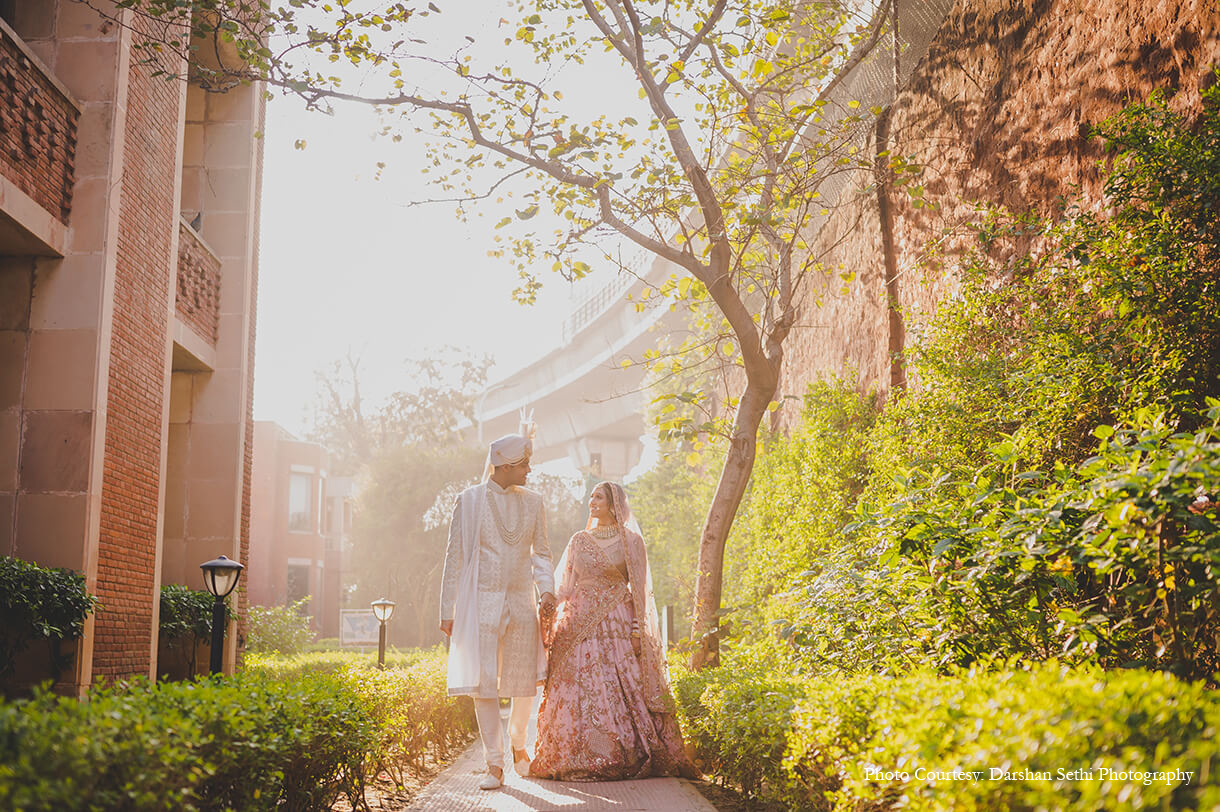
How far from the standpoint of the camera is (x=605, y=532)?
297 inches

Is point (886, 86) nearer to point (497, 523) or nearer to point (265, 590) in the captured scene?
point (497, 523)

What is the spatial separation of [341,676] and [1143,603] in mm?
4270

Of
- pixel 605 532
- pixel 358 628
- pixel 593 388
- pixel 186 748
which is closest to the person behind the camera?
pixel 186 748

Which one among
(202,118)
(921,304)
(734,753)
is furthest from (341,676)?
(202,118)

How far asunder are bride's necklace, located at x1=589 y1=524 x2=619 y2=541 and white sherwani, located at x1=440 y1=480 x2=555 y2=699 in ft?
2.36

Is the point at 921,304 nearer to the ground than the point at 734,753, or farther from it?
farther from it

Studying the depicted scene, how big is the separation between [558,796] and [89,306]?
210 inches

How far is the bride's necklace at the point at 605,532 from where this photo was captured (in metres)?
7.51

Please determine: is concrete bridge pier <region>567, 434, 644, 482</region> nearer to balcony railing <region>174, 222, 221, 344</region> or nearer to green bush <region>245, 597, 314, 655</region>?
green bush <region>245, 597, 314, 655</region>

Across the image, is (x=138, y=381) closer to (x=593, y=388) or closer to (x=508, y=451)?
(x=508, y=451)

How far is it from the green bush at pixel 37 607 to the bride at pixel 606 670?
3278 mm

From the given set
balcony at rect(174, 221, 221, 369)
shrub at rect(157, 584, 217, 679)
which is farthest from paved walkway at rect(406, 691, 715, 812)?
balcony at rect(174, 221, 221, 369)

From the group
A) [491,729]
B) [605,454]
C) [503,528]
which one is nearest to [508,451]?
[503,528]

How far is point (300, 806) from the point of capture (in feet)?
14.3
